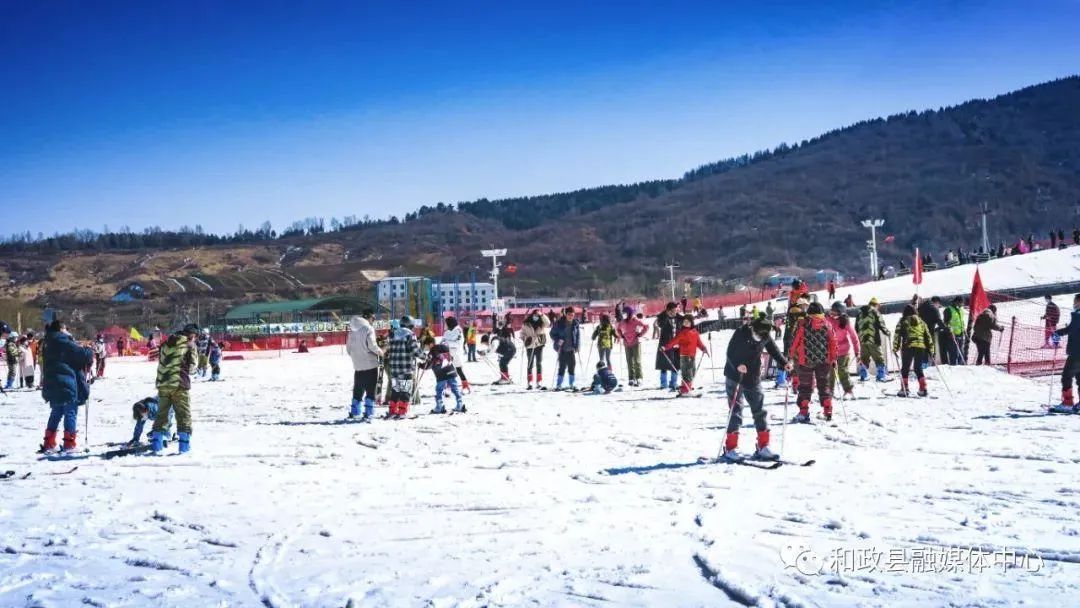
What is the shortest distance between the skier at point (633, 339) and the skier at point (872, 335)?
401 cm

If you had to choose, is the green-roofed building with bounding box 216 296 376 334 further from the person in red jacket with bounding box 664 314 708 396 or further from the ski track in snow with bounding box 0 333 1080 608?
the ski track in snow with bounding box 0 333 1080 608

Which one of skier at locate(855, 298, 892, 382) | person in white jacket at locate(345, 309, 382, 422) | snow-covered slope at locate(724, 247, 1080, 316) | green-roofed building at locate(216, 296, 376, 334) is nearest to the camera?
person in white jacket at locate(345, 309, 382, 422)

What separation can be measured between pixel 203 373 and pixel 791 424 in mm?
20792

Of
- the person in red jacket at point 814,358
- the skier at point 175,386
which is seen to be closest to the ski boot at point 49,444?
the skier at point 175,386

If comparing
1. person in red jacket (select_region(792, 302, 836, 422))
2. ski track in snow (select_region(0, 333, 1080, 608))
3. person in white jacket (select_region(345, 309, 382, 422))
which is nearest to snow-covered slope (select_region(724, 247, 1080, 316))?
person in red jacket (select_region(792, 302, 836, 422))

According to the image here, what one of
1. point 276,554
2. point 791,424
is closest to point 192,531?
point 276,554

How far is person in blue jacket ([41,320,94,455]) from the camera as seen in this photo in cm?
1020

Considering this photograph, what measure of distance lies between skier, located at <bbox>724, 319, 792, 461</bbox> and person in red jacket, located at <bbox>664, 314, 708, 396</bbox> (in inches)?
231

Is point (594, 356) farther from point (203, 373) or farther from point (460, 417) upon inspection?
point (460, 417)

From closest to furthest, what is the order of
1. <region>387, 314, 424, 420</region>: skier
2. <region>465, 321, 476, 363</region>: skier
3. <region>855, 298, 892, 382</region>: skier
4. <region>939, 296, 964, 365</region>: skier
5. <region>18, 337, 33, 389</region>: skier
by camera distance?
<region>387, 314, 424, 420</region>: skier
<region>855, 298, 892, 382</region>: skier
<region>939, 296, 964, 365</region>: skier
<region>18, 337, 33, 389</region>: skier
<region>465, 321, 476, 363</region>: skier

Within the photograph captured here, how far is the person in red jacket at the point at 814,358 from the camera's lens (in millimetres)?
11773

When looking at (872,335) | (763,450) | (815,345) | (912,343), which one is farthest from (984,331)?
(763,450)

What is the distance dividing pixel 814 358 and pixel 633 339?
6.01m

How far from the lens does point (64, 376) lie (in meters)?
10.2
